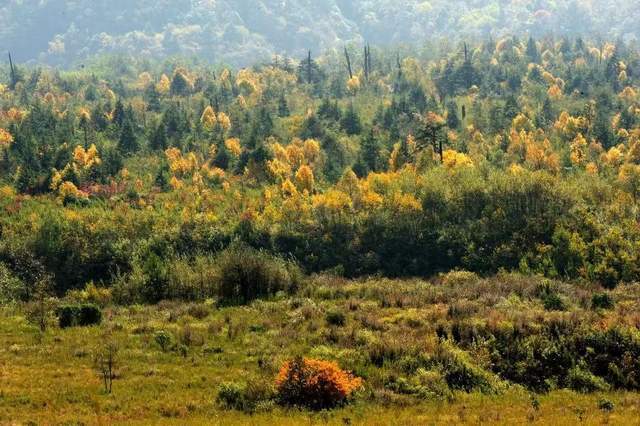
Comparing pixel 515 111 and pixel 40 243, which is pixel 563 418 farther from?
pixel 515 111

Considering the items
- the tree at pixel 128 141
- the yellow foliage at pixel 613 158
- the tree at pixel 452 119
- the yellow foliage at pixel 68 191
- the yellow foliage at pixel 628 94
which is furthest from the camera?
the yellow foliage at pixel 628 94

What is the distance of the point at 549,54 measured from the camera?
189 meters

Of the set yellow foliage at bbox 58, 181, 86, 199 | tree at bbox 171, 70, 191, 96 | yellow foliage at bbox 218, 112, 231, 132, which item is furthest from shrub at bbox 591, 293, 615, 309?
tree at bbox 171, 70, 191, 96

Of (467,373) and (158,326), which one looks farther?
(158,326)

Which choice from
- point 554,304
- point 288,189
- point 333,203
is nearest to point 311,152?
point 288,189

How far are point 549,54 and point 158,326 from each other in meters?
174

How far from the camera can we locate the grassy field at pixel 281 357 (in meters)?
28.7

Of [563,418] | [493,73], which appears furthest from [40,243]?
[493,73]

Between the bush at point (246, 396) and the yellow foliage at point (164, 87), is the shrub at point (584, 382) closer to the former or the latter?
the bush at point (246, 396)

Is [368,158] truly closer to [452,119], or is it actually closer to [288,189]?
[288,189]

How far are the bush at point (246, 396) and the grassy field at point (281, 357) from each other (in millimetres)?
489

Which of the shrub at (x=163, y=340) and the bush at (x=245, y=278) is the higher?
the shrub at (x=163, y=340)

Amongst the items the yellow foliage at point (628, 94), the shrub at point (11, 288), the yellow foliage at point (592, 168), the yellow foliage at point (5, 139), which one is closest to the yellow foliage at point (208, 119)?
the yellow foliage at point (5, 139)

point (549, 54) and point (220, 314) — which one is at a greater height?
point (549, 54)
